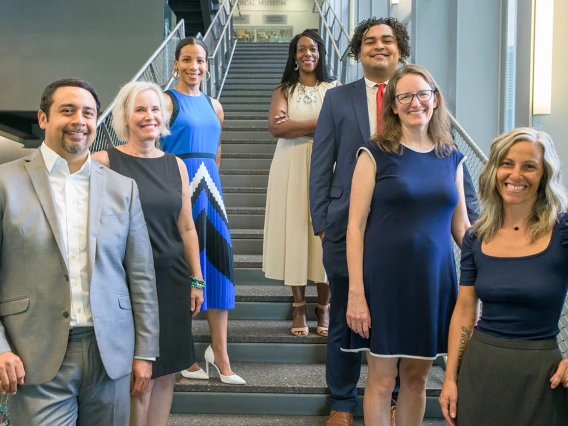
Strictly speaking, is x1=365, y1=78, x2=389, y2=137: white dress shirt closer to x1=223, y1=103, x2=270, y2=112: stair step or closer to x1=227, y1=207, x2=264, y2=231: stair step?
x1=227, y1=207, x2=264, y2=231: stair step

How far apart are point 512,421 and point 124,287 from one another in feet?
3.60

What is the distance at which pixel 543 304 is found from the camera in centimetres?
154

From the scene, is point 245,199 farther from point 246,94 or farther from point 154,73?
point 246,94

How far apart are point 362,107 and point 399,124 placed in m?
0.33

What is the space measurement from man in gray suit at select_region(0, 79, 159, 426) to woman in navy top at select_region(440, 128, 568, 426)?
0.92 meters

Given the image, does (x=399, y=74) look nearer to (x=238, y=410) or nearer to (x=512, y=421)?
(x=512, y=421)

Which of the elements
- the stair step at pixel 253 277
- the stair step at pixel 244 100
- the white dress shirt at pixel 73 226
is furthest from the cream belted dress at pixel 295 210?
the stair step at pixel 244 100

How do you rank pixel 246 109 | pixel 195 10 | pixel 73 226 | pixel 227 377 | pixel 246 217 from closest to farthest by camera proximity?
pixel 73 226, pixel 227 377, pixel 246 217, pixel 246 109, pixel 195 10

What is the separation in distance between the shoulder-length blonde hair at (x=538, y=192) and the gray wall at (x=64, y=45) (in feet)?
28.7

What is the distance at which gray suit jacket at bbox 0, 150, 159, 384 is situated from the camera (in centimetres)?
156

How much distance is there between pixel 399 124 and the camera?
2.04 meters

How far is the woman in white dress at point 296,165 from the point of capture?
316 centimetres

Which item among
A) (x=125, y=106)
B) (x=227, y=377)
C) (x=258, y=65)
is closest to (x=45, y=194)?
(x=125, y=106)

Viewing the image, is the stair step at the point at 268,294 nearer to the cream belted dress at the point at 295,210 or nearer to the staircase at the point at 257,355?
the staircase at the point at 257,355
